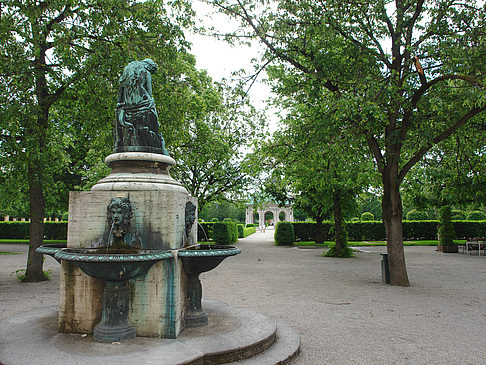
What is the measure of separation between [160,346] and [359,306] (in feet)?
15.9

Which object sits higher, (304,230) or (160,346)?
(304,230)

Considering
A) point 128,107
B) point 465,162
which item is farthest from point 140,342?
point 465,162

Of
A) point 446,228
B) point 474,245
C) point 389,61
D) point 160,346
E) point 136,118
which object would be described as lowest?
point 474,245

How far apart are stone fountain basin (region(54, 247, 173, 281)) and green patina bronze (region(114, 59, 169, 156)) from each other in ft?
5.75

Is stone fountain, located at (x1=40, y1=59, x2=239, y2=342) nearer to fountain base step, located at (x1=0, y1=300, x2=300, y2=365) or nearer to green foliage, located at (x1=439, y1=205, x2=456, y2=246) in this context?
fountain base step, located at (x1=0, y1=300, x2=300, y2=365)

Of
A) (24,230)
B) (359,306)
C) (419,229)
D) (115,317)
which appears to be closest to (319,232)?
(419,229)

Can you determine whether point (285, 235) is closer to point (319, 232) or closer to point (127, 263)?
point (319, 232)

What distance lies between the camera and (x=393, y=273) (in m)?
9.75

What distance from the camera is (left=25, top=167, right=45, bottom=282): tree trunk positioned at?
1024cm

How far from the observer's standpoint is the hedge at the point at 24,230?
94.4ft

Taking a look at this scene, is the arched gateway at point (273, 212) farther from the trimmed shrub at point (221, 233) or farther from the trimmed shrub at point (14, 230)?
the trimmed shrub at point (14, 230)

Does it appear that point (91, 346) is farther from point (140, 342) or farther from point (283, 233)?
point (283, 233)

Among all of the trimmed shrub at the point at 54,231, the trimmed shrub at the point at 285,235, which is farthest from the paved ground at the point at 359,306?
the trimmed shrub at the point at 54,231

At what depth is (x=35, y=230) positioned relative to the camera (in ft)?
34.0
